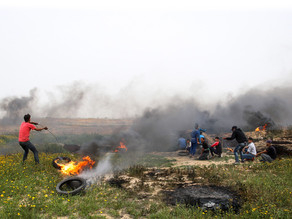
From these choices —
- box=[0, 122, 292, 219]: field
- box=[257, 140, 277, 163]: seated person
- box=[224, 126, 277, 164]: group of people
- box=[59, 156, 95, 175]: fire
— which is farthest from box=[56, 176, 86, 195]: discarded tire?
box=[257, 140, 277, 163]: seated person

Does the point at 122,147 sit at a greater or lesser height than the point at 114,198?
lesser

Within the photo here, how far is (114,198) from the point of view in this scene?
648 cm

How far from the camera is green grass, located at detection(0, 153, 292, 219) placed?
523 centimetres

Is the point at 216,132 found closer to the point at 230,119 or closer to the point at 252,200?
the point at 230,119

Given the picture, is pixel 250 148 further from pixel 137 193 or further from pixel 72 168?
pixel 72 168

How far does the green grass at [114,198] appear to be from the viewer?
17.1ft

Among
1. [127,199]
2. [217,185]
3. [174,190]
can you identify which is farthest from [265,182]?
[127,199]

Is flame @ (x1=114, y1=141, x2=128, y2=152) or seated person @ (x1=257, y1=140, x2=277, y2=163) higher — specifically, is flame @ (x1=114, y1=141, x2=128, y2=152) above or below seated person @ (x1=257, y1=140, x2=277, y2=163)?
below

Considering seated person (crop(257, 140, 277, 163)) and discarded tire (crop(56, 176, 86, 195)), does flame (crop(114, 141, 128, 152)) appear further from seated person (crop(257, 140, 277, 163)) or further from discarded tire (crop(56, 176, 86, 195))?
seated person (crop(257, 140, 277, 163))

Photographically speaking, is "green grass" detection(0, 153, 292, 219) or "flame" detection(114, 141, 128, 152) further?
"flame" detection(114, 141, 128, 152)

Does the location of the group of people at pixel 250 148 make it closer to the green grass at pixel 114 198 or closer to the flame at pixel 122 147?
the green grass at pixel 114 198

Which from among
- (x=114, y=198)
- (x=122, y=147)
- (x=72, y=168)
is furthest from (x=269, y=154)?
(x=122, y=147)

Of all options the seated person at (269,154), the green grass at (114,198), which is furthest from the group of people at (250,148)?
the green grass at (114,198)

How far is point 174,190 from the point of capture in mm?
7234
